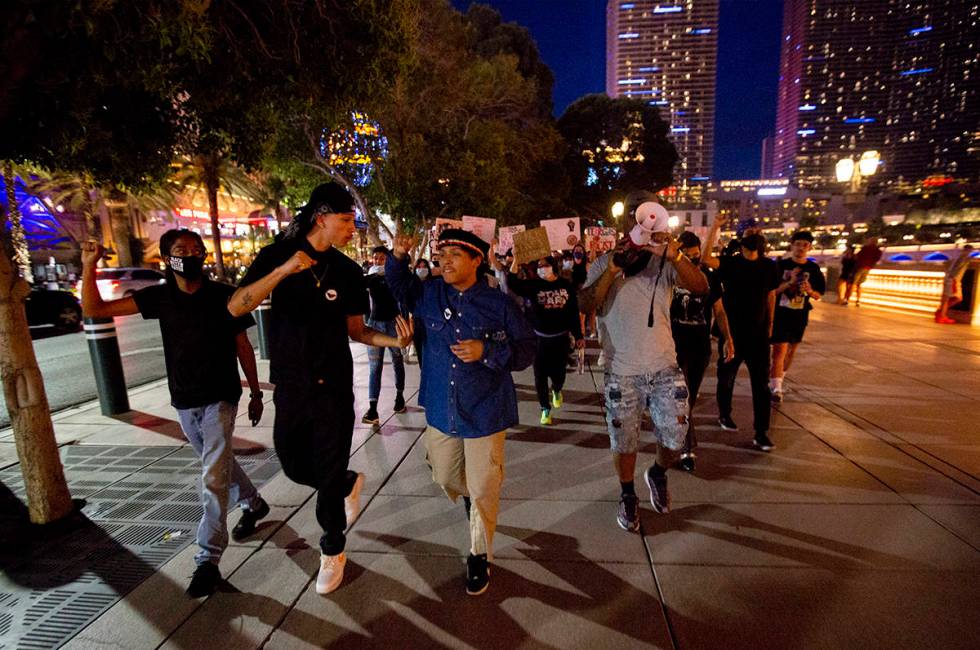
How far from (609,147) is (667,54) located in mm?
162921

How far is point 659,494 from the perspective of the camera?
359cm

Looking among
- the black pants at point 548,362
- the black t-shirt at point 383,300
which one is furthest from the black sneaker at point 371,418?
the black t-shirt at point 383,300

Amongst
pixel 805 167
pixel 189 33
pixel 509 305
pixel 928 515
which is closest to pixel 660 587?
pixel 509 305

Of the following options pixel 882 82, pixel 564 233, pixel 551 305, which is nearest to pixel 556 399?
pixel 551 305

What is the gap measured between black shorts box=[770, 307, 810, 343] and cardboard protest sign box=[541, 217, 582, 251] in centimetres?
346

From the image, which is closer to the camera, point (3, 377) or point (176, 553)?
point (176, 553)

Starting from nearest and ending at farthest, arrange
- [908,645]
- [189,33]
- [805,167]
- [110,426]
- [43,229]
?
[908,645]
[189,33]
[110,426]
[43,229]
[805,167]

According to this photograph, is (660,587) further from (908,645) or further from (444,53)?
(444,53)

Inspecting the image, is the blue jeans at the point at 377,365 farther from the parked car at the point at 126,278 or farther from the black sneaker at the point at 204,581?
the parked car at the point at 126,278

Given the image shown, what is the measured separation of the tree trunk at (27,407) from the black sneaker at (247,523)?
56.1 inches

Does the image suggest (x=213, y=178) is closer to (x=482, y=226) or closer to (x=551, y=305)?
(x=482, y=226)

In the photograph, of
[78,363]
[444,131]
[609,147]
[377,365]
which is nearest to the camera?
[377,365]

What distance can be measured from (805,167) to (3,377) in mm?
215676

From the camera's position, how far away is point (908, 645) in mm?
2352
